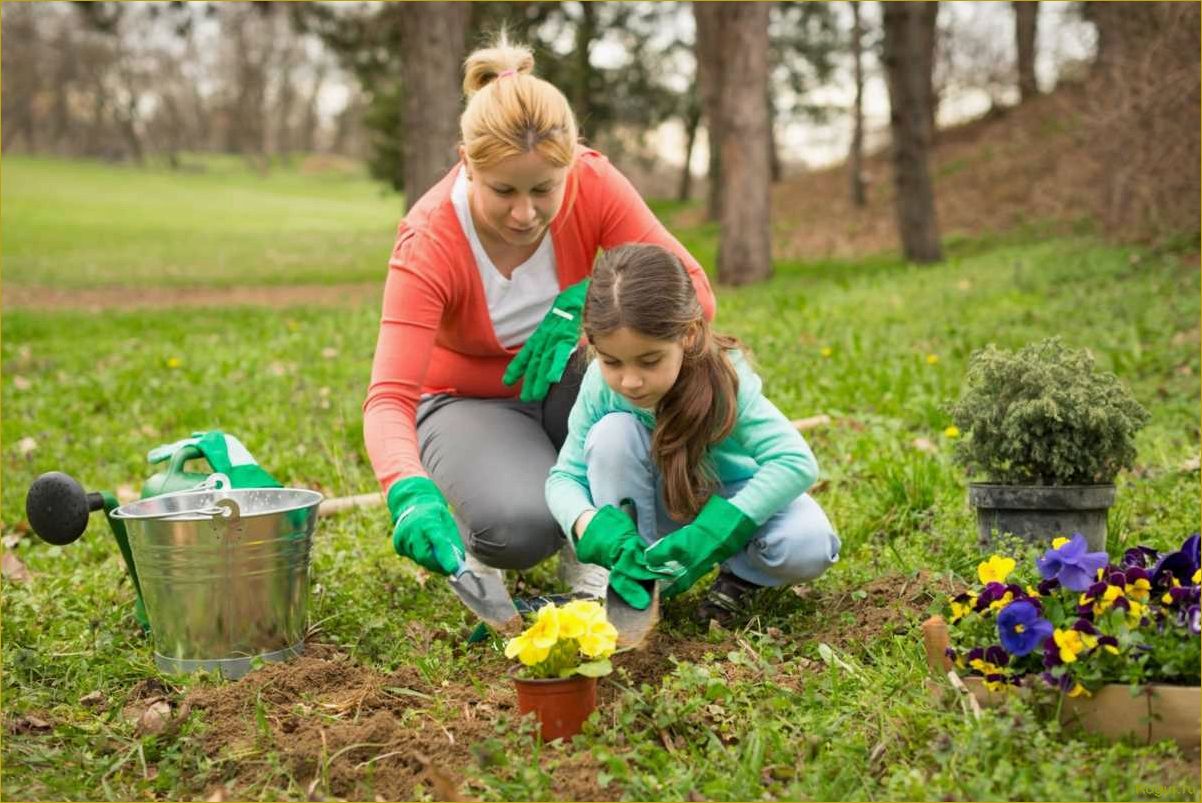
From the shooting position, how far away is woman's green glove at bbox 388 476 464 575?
8.94 feet

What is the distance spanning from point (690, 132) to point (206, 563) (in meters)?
22.5

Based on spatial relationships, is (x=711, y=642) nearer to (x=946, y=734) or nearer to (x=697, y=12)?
(x=946, y=734)

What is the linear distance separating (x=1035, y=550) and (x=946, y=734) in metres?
0.85

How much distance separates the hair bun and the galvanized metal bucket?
3.94 ft

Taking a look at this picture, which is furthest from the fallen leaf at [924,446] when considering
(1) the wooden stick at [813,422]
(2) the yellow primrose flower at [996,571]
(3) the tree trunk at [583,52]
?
(3) the tree trunk at [583,52]

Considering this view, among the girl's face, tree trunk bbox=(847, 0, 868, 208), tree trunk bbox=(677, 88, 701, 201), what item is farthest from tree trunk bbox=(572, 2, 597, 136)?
the girl's face

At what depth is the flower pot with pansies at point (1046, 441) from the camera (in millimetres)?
3039

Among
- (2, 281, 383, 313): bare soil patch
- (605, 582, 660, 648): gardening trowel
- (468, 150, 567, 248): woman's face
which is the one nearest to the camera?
(605, 582, 660, 648): gardening trowel

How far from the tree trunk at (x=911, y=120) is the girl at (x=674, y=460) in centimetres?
937

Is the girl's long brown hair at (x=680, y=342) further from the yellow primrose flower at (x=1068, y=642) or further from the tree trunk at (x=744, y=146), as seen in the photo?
the tree trunk at (x=744, y=146)

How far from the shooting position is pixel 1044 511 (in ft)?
10.1

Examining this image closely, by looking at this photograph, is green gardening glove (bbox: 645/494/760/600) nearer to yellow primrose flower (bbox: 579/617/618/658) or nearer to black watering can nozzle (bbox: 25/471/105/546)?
yellow primrose flower (bbox: 579/617/618/658)

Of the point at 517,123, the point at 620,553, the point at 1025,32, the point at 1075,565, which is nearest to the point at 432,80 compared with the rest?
the point at 517,123

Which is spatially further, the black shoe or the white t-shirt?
the white t-shirt
